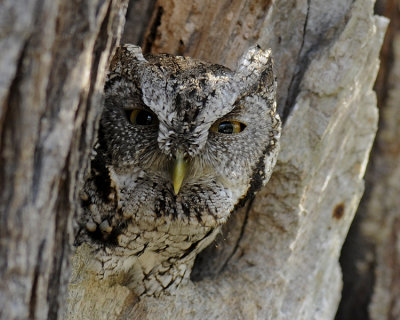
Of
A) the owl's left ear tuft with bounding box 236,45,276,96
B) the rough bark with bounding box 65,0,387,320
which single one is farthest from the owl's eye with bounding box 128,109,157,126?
the rough bark with bounding box 65,0,387,320

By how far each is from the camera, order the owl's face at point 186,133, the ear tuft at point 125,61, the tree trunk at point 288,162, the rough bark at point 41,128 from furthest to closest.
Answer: the tree trunk at point 288,162 → the ear tuft at point 125,61 → the owl's face at point 186,133 → the rough bark at point 41,128

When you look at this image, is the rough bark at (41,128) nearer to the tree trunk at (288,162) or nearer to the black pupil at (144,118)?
the black pupil at (144,118)

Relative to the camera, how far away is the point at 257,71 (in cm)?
185

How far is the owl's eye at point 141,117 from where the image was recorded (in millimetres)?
1713

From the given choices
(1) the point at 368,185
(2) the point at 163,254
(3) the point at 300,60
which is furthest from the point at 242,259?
(1) the point at 368,185

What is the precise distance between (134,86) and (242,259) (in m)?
0.91

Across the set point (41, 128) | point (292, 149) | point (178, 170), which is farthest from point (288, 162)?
point (41, 128)

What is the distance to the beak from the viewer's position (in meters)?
1.64

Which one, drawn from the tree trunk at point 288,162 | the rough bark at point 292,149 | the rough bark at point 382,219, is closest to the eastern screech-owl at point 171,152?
the tree trunk at point 288,162

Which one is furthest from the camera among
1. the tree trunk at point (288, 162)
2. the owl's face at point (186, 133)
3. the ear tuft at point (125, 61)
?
the tree trunk at point (288, 162)

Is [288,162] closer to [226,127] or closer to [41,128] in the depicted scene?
[226,127]

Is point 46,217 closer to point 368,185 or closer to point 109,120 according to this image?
point 109,120

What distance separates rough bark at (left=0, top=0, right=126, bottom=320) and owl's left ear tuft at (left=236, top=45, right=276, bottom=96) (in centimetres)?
62

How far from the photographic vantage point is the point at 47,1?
3.62 feet
